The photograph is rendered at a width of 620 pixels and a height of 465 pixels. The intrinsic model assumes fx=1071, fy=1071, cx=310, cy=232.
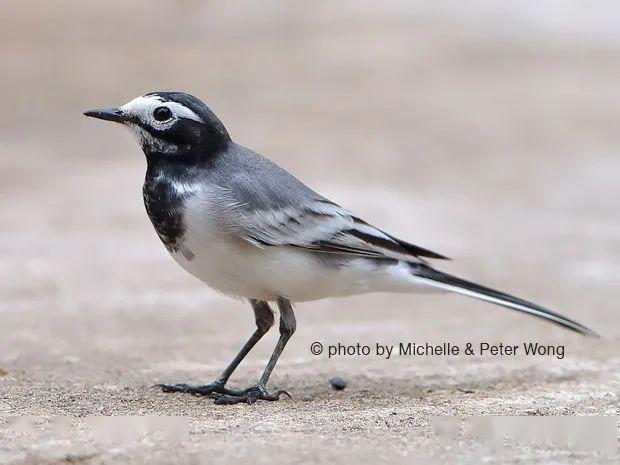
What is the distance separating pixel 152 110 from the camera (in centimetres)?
703

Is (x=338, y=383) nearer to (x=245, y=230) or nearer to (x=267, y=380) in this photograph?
(x=267, y=380)

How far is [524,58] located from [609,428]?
511 inches

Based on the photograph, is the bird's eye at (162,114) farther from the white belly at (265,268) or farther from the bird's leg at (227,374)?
the bird's leg at (227,374)

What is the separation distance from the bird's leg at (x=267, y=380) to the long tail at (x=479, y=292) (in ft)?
3.24

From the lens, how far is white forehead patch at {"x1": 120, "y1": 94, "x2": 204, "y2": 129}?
277 inches

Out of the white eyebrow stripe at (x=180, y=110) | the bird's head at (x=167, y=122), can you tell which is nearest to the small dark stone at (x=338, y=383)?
the bird's head at (x=167, y=122)

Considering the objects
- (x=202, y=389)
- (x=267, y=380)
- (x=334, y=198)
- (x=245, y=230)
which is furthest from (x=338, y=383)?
Result: (x=334, y=198)

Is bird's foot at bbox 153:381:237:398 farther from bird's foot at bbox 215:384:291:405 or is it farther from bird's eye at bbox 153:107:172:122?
bird's eye at bbox 153:107:172:122

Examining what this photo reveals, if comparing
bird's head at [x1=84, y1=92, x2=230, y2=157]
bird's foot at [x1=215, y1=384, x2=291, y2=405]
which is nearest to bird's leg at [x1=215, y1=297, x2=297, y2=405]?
bird's foot at [x1=215, y1=384, x2=291, y2=405]

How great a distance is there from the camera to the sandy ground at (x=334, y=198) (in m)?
6.34

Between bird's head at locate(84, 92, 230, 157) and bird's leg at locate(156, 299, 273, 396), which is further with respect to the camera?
bird's leg at locate(156, 299, 273, 396)

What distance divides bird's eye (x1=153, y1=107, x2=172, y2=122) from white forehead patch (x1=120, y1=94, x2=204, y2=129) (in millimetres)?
19

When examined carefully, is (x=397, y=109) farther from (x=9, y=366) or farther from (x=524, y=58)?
(x=9, y=366)

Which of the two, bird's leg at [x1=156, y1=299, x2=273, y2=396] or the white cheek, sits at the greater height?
the white cheek
